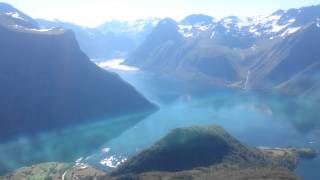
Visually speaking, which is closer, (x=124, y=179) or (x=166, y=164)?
(x=124, y=179)

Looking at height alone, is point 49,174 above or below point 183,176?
above

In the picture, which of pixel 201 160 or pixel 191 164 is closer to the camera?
pixel 191 164

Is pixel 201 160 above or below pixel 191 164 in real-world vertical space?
above

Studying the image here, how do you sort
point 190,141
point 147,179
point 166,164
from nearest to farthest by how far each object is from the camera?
point 147,179 → point 166,164 → point 190,141

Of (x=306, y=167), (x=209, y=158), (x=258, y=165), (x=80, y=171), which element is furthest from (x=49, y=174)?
(x=306, y=167)

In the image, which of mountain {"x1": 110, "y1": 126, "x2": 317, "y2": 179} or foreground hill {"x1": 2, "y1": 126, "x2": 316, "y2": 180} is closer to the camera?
mountain {"x1": 110, "y1": 126, "x2": 317, "y2": 179}

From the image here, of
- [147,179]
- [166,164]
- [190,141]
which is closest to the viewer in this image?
[147,179]

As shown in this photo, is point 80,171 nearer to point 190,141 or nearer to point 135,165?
point 135,165

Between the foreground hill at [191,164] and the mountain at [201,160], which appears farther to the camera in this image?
the foreground hill at [191,164]
